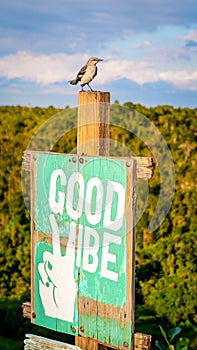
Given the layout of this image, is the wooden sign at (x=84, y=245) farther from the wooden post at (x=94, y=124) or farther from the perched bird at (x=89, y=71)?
the perched bird at (x=89, y=71)

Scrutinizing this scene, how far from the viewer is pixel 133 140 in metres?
7.43

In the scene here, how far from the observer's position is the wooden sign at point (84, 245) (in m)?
3.12

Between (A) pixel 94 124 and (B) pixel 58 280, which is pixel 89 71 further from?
(B) pixel 58 280

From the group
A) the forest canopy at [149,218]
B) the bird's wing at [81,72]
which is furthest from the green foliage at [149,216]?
the bird's wing at [81,72]

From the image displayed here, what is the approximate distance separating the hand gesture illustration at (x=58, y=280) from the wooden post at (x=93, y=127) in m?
0.19

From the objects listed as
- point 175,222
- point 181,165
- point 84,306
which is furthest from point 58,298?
point 181,165

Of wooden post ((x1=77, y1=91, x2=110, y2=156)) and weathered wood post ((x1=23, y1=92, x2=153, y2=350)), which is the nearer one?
weathered wood post ((x1=23, y1=92, x2=153, y2=350))

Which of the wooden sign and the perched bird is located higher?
the perched bird

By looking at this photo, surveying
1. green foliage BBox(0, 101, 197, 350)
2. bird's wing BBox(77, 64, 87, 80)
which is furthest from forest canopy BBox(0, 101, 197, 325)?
bird's wing BBox(77, 64, 87, 80)

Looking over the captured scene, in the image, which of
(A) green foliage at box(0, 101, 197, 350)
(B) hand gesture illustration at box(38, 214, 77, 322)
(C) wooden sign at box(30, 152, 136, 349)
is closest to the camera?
(C) wooden sign at box(30, 152, 136, 349)

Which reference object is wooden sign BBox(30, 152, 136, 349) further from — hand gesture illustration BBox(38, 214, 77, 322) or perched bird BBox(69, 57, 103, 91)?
perched bird BBox(69, 57, 103, 91)

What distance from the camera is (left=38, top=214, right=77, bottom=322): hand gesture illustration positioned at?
3.36 m

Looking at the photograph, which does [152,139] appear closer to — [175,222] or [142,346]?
[175,222]

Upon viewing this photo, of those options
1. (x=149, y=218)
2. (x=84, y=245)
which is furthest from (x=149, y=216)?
(x=84, y=245)
